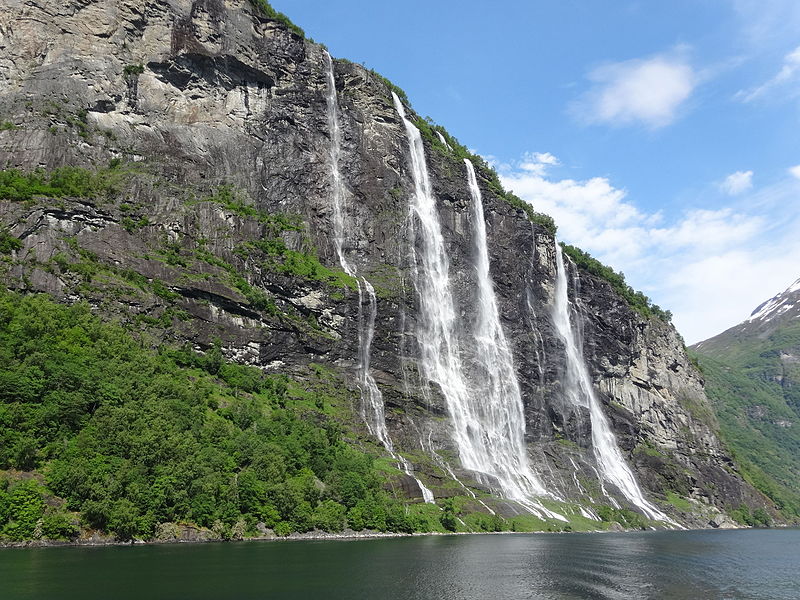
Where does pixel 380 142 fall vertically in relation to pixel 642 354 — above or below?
above

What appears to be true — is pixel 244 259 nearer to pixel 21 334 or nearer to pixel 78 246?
pixel 78 246

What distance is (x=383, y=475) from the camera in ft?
213

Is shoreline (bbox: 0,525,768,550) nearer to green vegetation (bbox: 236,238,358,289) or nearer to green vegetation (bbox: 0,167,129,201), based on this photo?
green vegetation (bbox: 236,238,358,289)

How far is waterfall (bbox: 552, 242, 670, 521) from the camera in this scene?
97.4 m

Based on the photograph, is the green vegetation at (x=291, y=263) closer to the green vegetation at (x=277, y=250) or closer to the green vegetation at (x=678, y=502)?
the green vegetation at (x=277, y=250)

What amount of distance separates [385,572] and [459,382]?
56.0 meters

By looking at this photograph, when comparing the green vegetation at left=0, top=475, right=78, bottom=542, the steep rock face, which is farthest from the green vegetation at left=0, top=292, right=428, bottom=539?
the steep rock face

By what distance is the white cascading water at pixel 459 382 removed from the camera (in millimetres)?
82750

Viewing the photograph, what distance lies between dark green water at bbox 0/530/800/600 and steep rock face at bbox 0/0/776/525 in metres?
22.1

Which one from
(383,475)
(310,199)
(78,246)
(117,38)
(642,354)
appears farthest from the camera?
(642,354)

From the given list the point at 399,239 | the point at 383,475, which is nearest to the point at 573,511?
the point at 383,475

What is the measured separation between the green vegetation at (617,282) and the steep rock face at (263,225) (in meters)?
10.3

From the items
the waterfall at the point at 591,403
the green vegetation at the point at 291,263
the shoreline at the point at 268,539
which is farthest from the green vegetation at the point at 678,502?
the green vegetation at the point at 291,263

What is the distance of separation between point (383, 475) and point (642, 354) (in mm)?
76127
